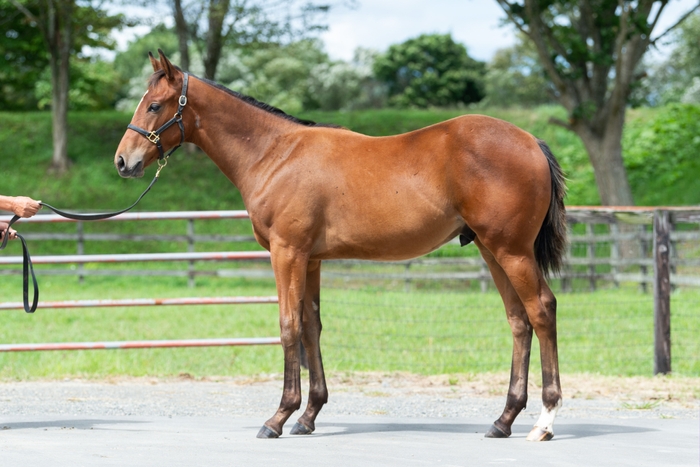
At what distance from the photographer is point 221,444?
4391 mm

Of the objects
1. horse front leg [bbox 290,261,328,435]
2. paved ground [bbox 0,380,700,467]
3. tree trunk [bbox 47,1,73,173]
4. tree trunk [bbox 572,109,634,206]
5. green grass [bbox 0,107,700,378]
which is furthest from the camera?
tree trunk [bbox 47,1,73,173]

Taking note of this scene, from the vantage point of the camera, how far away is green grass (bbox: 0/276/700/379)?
25.8 ft

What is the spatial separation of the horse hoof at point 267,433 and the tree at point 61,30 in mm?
18923

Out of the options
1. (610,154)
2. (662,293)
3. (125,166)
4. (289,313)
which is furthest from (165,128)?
(610,154)

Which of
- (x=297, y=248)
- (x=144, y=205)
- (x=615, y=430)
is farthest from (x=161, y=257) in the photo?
(x=144, y=205)

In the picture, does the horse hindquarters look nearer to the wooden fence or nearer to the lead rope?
the lead rope

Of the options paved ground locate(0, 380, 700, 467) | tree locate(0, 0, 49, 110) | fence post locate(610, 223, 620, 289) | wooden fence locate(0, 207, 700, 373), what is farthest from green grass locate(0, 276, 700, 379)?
tree locate(0, 0, 49, 110)

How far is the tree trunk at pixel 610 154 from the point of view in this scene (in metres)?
15.4

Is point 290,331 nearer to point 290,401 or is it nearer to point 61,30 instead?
point 290,401

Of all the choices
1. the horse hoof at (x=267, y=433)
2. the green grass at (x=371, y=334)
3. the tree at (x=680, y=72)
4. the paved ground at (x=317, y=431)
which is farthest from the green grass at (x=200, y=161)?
the horse hoof at (x=267, y=433)

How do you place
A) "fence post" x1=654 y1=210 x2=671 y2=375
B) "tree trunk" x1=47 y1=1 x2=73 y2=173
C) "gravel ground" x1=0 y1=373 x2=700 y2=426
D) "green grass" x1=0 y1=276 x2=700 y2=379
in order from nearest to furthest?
"gravel ground" x1=0 y1=373 x2=700 y2=426, "fence post" x1=654 y1=210 x2=671 y2=375, "green grass" x1=0 y1=276 x2=700 y2=379, "tree trunk" x1=47 y1=1 x2=73 y2=173

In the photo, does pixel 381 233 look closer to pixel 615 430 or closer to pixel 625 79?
pixel 615 430

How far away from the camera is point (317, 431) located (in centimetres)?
500

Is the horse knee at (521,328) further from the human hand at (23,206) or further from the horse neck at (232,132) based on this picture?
the human hand at (23,206)
